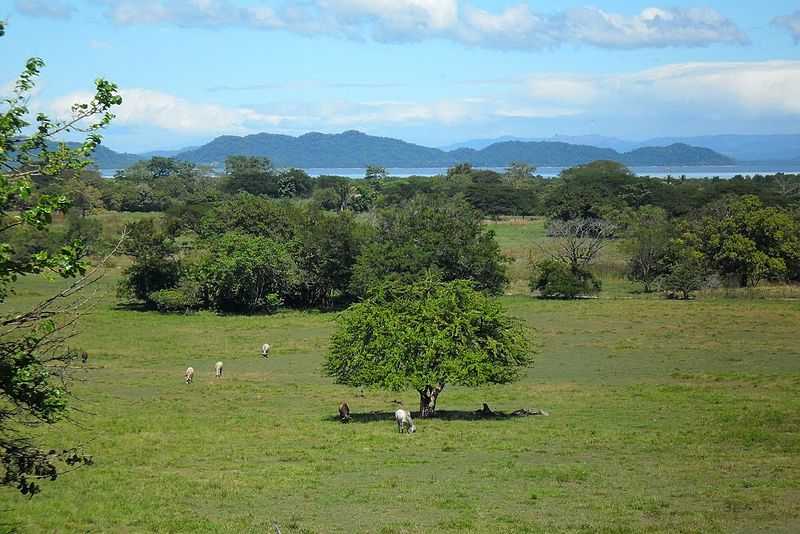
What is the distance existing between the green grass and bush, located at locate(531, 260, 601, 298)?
21952 millimetres

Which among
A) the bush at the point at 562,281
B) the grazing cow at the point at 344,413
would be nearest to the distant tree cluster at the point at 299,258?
the bush at the point at 562,281

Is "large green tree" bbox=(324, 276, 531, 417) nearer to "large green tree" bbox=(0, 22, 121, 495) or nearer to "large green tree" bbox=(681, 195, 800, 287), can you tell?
"large green tree" bbox=(0, 22, 121, 495)

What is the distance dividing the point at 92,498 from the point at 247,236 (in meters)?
58.3

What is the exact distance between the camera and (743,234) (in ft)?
273

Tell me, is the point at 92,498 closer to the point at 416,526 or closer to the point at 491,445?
the point at 416,526

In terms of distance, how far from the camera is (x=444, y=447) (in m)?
28.1

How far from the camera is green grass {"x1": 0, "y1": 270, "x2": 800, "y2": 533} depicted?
765 inches

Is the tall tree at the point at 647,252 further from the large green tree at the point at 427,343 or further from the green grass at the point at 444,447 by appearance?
the large green tree at the point at 427,343

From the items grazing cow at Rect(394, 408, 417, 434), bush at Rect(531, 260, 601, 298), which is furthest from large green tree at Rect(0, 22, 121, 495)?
bush at Rect(531, 260, 601, 298)

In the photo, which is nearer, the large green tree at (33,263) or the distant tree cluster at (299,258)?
the large green tree at (33,263)

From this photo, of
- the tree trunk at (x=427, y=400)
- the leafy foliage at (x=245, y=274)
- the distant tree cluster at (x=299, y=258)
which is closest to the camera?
the tree trunk at (x=427, y=400)

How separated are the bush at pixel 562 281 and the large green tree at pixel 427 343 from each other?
4535 cm

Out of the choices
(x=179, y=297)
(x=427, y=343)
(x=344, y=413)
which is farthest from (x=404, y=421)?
(x=179, y=297)

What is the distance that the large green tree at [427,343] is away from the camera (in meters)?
32.3
